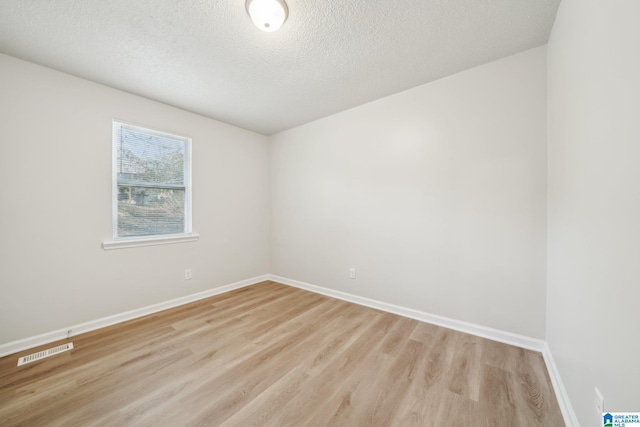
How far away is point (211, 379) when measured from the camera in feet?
5.41

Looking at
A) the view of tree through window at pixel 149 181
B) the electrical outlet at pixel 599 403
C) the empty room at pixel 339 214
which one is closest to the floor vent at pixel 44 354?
the empty room at pixel 339 214

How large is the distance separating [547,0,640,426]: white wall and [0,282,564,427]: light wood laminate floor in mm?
443

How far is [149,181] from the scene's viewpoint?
2785mm

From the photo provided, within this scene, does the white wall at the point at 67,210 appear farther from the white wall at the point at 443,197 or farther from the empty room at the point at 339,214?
the white wall at the point at 443,197

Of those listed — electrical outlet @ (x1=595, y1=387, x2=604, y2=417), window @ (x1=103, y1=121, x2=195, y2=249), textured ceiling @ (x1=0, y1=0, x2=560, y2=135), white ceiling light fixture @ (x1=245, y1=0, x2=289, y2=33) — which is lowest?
electrical outlet @ (x1=595, y1=387, x2=604, y2=417)

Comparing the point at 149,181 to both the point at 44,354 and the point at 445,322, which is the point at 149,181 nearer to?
the point at 44,354

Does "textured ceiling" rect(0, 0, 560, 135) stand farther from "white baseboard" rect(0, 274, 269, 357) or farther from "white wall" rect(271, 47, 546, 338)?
"white baseboard" rect(0, 274, 269, 357)

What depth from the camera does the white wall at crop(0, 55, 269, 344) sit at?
6.44 feet

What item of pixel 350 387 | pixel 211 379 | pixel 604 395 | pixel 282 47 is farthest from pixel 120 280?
pixel 604 395

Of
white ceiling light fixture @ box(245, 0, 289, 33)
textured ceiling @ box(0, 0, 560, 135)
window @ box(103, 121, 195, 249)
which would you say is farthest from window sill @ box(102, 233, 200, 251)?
white ceiling light fixture @ box(245, 0, 289, 33)

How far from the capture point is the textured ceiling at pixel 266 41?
1538mm

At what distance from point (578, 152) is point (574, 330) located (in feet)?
3.21

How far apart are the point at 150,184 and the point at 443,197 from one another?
336 centimetres

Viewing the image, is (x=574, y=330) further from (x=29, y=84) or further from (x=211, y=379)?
(x=29, y=84)
